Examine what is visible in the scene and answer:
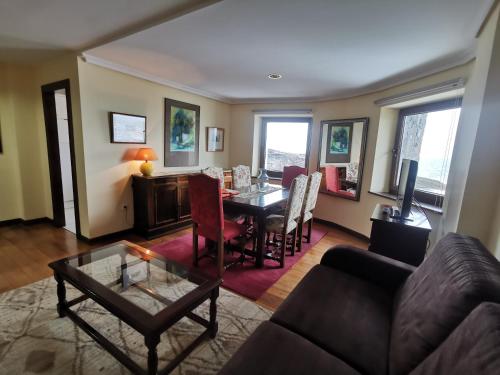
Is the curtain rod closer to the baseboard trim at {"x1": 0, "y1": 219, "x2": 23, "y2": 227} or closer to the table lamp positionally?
the table lamp

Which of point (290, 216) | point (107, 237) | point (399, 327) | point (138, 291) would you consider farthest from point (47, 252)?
point (399, 327)

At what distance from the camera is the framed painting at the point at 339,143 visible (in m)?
4.05

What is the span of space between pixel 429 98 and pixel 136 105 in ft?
12.0

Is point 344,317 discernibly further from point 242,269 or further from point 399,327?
point 242,269

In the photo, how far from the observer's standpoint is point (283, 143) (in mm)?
5012

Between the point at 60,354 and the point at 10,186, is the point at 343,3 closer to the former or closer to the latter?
the point at 60,354

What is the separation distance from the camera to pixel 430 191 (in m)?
2.90

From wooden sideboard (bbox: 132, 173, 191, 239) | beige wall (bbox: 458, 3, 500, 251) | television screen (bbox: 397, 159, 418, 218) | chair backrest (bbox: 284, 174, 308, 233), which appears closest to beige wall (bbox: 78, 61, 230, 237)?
wooden sideboard (bbox: 132, 173, 191, 239)

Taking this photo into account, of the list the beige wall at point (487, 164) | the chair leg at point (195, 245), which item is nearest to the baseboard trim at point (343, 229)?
the beige wall at point (487, 164)

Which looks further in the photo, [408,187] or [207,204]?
[207,204]

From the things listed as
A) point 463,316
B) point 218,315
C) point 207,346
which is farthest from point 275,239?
point 463,316

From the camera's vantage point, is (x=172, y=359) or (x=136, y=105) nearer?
(x=172, y=359)

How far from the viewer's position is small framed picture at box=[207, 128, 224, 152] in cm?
473

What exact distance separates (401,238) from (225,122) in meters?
3.93
